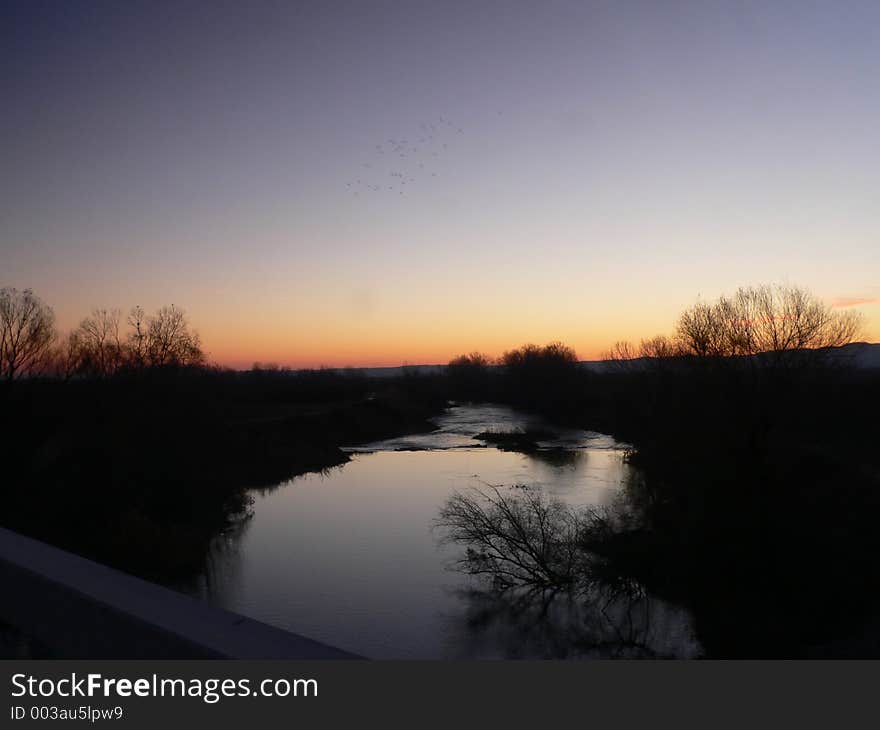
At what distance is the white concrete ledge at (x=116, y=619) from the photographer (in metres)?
1.30

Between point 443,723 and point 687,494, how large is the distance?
1368cm

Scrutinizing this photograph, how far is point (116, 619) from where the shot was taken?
4.67 feet

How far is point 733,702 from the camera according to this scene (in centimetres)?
128

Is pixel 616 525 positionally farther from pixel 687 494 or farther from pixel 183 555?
pixel 183 555

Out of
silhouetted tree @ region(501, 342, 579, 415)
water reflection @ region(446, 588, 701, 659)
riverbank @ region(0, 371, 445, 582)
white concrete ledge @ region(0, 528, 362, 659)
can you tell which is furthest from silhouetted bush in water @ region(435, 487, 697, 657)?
silhouetted tree @ region(501, 342, 579, 415)

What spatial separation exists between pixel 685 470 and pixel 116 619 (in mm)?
14099

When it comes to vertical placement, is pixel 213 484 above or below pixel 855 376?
below

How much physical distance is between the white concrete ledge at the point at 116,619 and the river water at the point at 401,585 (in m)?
8.64

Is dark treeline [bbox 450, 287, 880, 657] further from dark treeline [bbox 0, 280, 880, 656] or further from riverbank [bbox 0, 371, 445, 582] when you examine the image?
riverbank [bbox 0, 371, 445, 582]

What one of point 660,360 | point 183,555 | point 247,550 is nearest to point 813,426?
point 660,360

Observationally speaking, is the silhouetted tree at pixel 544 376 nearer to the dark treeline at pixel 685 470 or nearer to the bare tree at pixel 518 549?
the dark treeline at pixel 685 470

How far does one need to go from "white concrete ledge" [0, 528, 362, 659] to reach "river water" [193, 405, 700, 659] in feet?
28.4

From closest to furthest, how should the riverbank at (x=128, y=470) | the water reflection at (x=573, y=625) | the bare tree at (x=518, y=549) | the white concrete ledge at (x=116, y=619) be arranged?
the white concrete ledge at (x=116, y=619) → the water reflection at (x=573, y=625) → the bare tree at (x=518, y=549) → the riverbank at (x=128, y=470)

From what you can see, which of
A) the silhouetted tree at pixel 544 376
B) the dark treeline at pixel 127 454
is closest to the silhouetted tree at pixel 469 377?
the silhouetted tree at pixel 544 376
